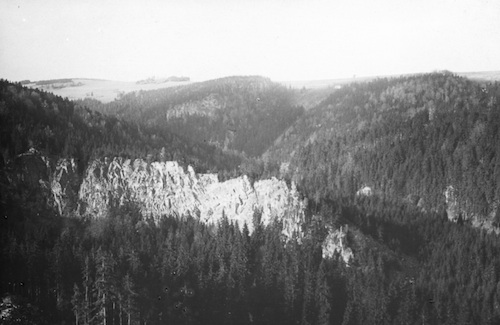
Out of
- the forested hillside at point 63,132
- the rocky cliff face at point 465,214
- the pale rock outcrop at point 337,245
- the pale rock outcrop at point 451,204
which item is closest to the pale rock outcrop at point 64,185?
the forested hillside at point 63,132

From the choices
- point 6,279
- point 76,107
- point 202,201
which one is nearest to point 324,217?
point 202,201

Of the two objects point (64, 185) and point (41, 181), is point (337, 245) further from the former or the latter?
point (41, 181)

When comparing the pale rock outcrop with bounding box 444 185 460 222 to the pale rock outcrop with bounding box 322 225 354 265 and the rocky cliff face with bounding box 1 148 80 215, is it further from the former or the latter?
the rocky cliff face with bounding box 1 148 80 215

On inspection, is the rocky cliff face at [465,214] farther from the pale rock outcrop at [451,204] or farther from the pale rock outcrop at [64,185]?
the pale rock outcrop at [64,185]

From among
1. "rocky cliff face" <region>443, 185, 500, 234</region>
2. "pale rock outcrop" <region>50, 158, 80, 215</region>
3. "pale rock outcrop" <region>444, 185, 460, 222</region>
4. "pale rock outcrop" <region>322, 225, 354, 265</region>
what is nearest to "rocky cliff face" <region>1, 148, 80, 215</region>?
"pale rock outcrop" <region>50, 158, 80, 215</region>

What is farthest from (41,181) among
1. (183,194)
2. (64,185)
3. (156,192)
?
(183,194)

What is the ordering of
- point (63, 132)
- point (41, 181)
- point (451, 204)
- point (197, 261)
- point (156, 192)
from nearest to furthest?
1. point (197, 261)
2. point (41, 181)
3. point (156, 192)
4. point (63, 132)
5. point (451, 204)

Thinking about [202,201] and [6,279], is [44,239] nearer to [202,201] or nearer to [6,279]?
[6,279]
